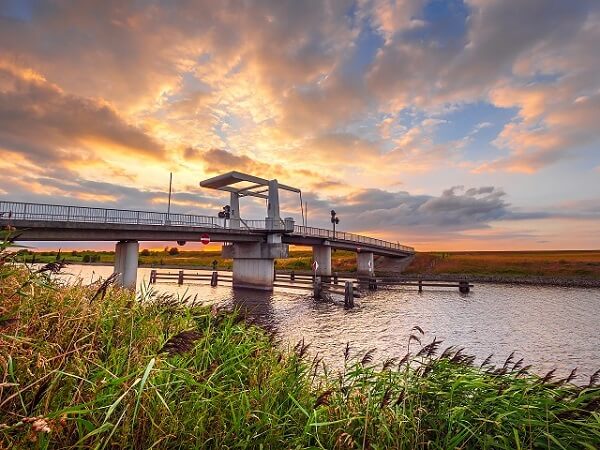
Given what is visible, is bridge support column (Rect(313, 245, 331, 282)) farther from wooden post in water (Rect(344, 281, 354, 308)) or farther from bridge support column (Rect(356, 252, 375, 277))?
wooden post in water (Rect(344, 281, 354, 308))

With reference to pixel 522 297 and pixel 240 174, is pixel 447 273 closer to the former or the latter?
pixel 522 297

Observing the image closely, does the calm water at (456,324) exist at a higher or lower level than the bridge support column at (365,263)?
lower

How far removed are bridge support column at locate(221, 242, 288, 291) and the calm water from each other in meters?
5.48

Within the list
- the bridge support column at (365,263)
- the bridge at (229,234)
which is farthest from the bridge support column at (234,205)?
the bridge support column at (365,263)

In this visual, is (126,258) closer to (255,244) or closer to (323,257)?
(255,244)

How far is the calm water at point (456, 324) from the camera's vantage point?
14.1 metres

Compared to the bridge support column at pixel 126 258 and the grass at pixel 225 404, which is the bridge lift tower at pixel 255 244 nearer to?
the bridge support column at pixel 126 258

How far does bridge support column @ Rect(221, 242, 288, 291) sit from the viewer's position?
3838 centimetres

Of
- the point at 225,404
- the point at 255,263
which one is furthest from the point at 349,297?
the point at 225,404

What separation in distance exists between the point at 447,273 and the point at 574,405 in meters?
64.1

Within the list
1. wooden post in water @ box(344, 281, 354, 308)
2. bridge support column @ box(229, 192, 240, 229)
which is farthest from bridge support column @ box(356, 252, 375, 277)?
wooden post in water @ box(344, 281, 354, 308)

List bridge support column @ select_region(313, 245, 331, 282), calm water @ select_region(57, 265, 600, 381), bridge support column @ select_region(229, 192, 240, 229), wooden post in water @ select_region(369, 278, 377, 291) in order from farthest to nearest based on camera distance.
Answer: bridge support column @ select_region(313, 245, 331, 282) → bridge support column @ select_region(229, 192, 240, 229) → wooden post in water @ select_region(369, 278, 377, 291) → calm water @ select_region(57, 265, 600, 381)

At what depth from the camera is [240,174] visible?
3794 centimetres

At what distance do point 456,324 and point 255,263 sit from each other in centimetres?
2465
